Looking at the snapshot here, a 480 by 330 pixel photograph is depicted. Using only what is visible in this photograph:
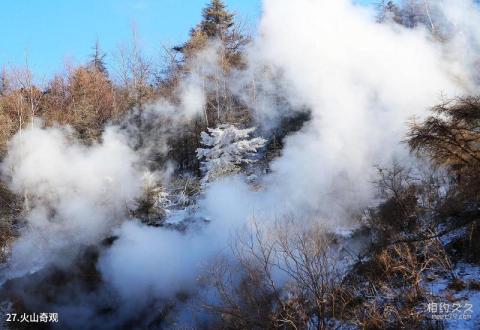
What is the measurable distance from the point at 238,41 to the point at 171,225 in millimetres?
13215

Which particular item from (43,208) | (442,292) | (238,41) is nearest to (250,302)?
(442,292)

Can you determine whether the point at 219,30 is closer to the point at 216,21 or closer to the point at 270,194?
the point at 216,21

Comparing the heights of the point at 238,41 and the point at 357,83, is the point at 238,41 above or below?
above

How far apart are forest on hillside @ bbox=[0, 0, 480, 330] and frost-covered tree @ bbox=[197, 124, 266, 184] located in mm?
68


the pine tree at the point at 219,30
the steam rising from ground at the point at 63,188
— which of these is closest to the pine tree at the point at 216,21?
the pine tree at the point at 219,30

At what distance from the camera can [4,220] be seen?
639 inches

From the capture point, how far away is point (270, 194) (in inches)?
456

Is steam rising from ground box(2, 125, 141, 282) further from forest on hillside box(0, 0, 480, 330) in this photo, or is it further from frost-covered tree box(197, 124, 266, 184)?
frost-covered tree box(197, 124, 266, 184)

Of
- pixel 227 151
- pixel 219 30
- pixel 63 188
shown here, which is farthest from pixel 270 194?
pixel 219 30

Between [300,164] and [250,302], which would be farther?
[300,164]

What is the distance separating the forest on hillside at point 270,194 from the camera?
7941mm

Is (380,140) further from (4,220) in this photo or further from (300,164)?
(4,220)

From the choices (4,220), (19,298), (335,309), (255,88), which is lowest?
(335,309)

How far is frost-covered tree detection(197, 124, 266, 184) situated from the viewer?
48.5ft
